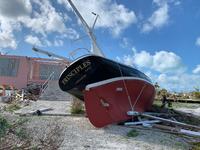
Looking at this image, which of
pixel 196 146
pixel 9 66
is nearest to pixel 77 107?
pixel 196 146

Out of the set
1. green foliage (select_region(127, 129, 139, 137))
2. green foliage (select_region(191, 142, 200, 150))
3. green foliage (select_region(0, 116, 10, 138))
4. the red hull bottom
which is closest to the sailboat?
the red hull bottom

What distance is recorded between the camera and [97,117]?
830 centimetres

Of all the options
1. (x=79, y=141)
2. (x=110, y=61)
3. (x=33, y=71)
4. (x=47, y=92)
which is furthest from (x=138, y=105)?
(x=33, y=71)

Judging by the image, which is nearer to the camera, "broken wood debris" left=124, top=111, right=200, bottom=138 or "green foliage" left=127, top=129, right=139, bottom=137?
"green foliage" left=127, top=129, right=139, bottom=137

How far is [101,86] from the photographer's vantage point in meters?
8.57

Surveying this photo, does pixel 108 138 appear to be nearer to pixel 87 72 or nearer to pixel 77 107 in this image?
pixel 87 72

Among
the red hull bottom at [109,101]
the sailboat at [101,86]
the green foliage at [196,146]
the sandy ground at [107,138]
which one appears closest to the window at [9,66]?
the sailboat at [101,86]

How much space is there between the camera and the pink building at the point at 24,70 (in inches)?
753

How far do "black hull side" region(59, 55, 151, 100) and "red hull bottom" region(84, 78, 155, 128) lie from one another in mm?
212

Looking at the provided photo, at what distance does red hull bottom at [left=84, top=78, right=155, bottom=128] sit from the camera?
330 inches

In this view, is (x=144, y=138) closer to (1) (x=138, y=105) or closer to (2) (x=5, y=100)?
(1) (x=138, y=105)

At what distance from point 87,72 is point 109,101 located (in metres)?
1.15

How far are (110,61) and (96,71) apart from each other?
0.67 metres

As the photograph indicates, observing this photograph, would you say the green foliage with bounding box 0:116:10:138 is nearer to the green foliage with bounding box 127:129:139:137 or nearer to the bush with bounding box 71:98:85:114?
the green foliage with bounding box 127:129:139:137
